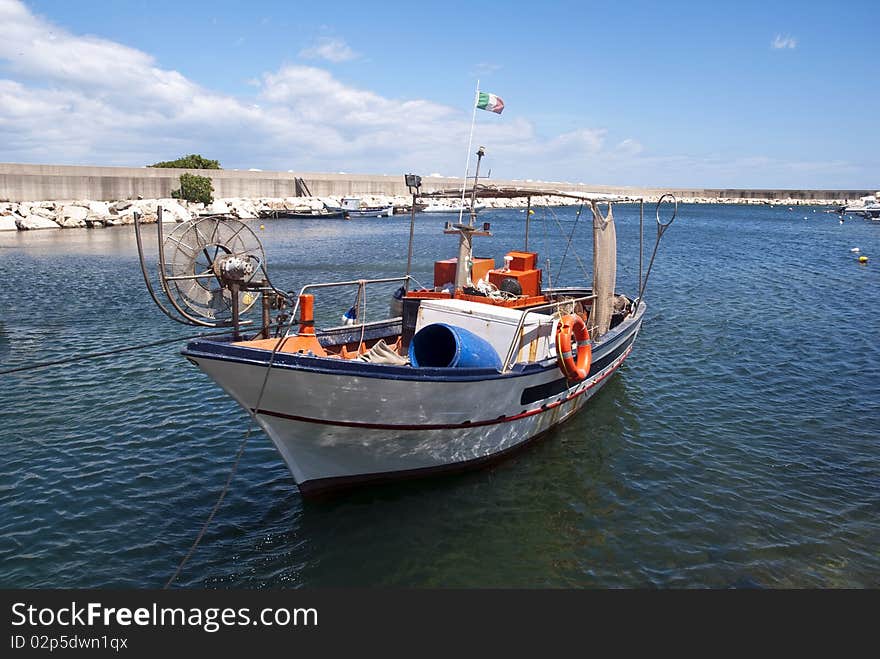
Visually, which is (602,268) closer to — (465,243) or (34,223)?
(465,243)

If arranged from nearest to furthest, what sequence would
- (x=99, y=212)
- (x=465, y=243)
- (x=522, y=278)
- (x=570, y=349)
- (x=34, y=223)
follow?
(x=570, y=349), (x=465, y=243), (x=522, y=278), (x=34, y=223), (x=99, y=212)

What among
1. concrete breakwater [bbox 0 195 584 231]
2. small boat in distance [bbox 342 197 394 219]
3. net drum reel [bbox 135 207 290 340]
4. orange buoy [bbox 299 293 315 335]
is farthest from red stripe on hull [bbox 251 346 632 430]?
small boat in distance [bbox 342 197 394 219]

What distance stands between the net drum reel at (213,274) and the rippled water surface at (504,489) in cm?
355

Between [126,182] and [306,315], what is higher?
[126,182]

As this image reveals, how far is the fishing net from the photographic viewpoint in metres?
15.6

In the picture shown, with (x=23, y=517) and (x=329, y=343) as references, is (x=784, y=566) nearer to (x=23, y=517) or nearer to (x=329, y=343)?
(x=329, y=343)

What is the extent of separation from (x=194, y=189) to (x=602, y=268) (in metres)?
87.1

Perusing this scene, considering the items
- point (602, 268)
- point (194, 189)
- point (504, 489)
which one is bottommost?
point (504, 489)

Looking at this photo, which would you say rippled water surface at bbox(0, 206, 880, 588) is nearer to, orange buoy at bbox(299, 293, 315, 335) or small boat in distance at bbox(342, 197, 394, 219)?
orange buoy at bbox(299, 293, 315, 335)

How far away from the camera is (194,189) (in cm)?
8981

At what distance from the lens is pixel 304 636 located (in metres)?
7.98

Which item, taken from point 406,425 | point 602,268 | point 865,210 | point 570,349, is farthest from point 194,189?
point 865,210

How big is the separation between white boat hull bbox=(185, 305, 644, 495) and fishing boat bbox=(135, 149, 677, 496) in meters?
0.03

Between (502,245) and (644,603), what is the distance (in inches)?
2392
